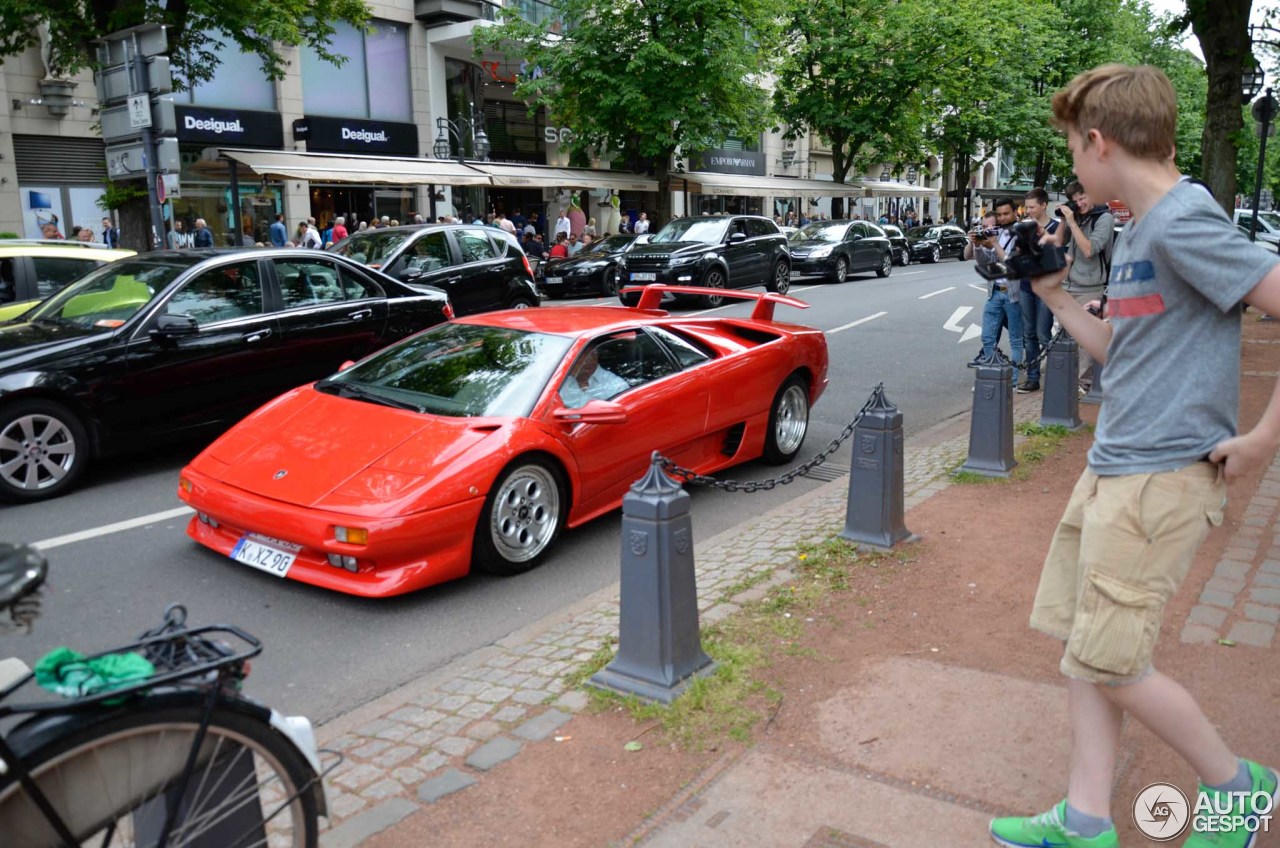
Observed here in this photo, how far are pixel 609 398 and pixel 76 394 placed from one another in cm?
369

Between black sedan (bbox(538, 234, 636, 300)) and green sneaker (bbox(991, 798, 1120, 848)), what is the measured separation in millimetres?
18587

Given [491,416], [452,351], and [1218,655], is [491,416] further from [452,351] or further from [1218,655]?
[1218,655]

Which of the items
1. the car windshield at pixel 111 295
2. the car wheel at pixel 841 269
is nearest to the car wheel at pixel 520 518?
the car windshield at pixel 111 295

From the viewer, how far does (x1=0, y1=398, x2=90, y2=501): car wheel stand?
22.4ft

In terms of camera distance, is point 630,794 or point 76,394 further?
point 76,394

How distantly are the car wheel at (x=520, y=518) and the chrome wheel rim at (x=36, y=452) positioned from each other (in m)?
3.48

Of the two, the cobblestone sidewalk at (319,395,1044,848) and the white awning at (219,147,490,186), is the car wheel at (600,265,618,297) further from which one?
the cobblestone sidewalk at (319,395,1044,848)

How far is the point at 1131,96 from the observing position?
8.13 feet

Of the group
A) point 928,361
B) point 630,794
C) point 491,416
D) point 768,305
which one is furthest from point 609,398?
point 928,361

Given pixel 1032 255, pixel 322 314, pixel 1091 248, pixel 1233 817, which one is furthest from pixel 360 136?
pixel 1233 817

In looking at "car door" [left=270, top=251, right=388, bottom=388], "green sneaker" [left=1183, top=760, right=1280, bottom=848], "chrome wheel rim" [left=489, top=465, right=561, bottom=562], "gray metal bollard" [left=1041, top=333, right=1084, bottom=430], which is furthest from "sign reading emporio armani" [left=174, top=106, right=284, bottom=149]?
"green sneaker" [left=1183, top=760, right=1280, bottom=848]

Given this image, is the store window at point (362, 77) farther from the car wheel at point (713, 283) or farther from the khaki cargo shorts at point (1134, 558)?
the khaki cargo shorts at point (1134, 558)
